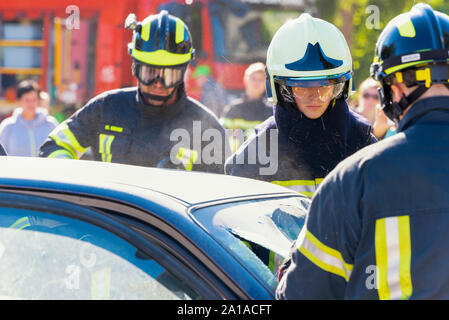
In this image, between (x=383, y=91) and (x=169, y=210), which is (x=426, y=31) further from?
(x=169, y=210)

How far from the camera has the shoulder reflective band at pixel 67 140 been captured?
4.19 m

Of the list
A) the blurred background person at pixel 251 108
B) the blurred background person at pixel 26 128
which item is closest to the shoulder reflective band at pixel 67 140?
the blurred background person at pixel 26 128

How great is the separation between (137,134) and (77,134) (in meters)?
0.36

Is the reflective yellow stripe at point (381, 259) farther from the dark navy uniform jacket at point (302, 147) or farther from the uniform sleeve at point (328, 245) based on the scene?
the dark navy uniform jacket at point (302, 147)

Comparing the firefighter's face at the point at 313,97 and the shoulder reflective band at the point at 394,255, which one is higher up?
the firefighter's face at the point at 313,97

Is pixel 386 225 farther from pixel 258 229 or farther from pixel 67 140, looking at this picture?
Result: pixel 67 140

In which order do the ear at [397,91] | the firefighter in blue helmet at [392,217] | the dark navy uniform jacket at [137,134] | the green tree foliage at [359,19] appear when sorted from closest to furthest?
the firefighter in blue helmet at [392,217]
the ear at [397,91]
the dark navy uniform jacket at [137,134]
the green tree foliage at [359,19]

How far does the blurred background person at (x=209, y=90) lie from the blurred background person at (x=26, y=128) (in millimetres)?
3040

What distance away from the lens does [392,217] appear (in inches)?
72.7

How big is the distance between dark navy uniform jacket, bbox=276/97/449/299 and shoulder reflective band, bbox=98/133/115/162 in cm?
243

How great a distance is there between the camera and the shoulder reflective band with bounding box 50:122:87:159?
4.19m

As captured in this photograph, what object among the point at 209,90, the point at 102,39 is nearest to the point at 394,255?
the point at 209,90

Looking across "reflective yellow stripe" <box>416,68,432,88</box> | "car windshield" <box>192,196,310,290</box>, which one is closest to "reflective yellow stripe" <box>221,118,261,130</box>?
"car windshield" <box>192,196,310,290</box>
